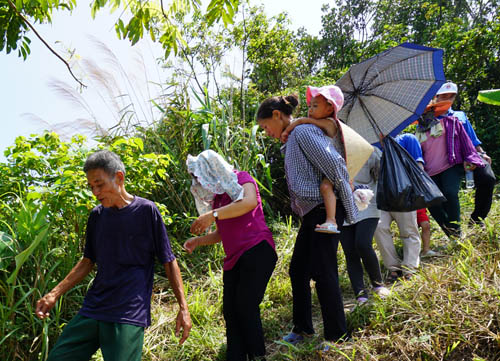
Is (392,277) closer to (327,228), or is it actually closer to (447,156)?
(447,156)

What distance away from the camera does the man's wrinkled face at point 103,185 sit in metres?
2.03

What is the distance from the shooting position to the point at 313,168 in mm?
2395

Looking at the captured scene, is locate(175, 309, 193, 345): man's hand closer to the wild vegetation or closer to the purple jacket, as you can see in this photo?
the wild vegetation

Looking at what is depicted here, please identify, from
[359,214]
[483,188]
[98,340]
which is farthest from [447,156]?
[98,340]

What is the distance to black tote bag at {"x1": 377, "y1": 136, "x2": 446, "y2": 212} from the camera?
2971 mm

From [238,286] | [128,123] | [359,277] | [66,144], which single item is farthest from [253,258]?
[128,123]

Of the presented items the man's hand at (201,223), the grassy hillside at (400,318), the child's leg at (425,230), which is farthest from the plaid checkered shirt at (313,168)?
the child's leg at (425,230)

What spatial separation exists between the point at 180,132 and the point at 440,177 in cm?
287

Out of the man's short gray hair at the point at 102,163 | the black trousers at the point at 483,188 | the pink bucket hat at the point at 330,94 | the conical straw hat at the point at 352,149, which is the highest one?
the pink bucket hat at the point at 330,94

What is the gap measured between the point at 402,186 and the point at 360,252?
23.8 inches

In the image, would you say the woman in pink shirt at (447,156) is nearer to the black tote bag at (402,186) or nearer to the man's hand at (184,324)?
the black tote bag at (402,186)

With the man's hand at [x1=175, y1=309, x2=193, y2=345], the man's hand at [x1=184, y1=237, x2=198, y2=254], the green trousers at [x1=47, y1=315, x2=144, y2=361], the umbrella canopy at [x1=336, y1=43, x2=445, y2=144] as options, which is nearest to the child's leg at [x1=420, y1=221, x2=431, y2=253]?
the umbrella canopy at [x1=336, y1=43, x2=445, y2=144]

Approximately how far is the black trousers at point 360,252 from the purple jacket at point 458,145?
1.29 meters

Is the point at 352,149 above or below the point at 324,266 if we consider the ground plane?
above
